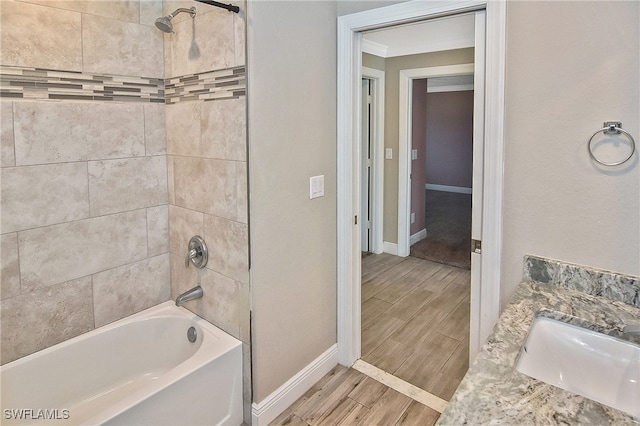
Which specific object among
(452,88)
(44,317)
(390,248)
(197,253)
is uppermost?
(452,88)

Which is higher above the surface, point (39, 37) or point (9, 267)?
point (39, 37)

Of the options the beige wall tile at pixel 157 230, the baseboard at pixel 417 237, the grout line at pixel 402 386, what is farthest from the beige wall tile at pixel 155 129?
the baseboard at pixel 417 237

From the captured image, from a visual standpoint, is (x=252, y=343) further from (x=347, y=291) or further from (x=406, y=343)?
(x=406, y=343)

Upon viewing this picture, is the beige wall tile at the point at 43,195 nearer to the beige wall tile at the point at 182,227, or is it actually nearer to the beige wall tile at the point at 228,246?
the beige wall tile at the point at 182,227

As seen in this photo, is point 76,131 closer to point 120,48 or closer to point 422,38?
point 120,48

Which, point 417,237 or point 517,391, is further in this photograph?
point 417,237

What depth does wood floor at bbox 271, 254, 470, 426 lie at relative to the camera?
2111mm

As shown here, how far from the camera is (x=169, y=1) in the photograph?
2.19 meters

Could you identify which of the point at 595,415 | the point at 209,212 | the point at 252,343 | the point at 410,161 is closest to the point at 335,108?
the point at 209,212

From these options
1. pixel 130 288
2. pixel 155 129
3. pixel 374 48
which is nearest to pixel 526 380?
pixel 130 288

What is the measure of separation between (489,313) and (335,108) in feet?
4.47

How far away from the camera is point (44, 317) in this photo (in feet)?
6.30

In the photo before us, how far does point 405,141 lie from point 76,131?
3.37 metres

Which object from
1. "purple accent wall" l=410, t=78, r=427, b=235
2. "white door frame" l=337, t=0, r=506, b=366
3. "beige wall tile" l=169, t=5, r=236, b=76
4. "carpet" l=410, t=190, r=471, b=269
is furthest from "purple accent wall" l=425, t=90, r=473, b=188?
"beige wall tile" l=169, t=5, r=236, b=76
